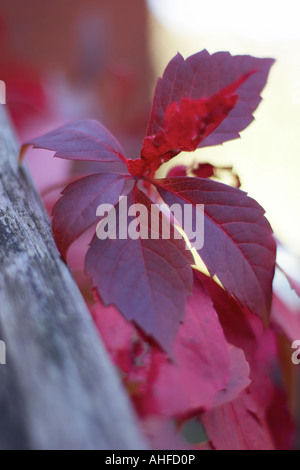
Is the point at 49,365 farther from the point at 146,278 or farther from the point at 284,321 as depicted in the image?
the point at 284,321

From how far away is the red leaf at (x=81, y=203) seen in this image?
0.32 meters

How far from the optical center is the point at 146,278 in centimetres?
30

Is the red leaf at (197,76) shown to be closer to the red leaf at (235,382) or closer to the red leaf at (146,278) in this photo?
the red leaf at (146,278)

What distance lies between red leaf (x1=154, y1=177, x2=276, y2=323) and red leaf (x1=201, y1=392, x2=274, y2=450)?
0.09 meters

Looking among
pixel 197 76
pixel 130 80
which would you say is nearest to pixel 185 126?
pixel 197 76

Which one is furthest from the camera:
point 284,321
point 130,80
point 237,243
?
point 130,80

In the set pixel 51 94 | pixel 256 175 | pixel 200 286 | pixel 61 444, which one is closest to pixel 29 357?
pixel 61 444

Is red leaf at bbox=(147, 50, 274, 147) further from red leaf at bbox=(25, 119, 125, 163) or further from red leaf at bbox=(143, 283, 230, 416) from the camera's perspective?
red leaf at bbox=(143, 283, 230, 416)

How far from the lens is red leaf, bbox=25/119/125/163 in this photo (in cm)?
34

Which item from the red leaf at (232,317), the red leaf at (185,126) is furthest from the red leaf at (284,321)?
the red leaf at (185,126)

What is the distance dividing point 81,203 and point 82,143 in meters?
0.06

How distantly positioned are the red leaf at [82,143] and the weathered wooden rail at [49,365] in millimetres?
68

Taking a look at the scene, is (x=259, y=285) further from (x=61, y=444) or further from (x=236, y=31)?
(x=236, y=31)

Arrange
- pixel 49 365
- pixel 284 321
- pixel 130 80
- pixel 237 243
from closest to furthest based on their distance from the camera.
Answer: pixel 49 365, pixel 237 243, pixel 284 321, pixel 130 80
